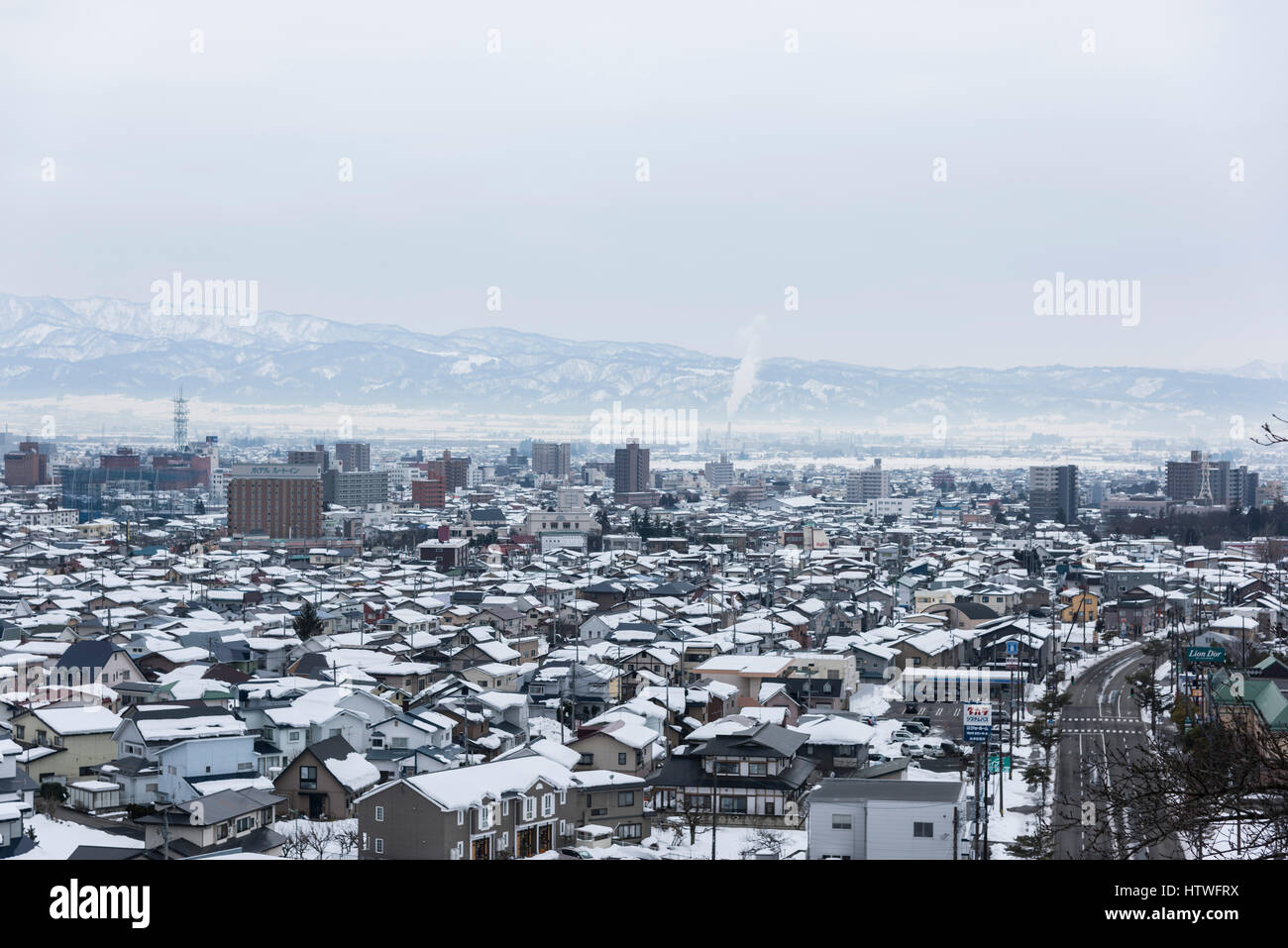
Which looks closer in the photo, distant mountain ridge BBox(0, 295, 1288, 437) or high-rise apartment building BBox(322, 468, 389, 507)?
high-rise apartment building BBox(322, 468, 389, 507)

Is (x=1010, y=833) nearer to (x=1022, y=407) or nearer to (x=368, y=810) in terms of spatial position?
(x=368, y=810)

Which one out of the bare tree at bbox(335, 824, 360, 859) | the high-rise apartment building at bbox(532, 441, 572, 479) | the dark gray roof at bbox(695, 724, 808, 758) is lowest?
the bare tree at bbox(335, 824, 360, 859)

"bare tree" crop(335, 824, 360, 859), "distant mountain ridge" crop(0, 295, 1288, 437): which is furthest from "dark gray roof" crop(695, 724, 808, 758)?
"distant mountain ridge" crop(0, 295, 1288, 437)

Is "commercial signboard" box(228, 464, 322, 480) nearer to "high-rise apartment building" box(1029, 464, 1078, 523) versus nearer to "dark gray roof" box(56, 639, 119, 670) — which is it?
"dark gray roof" box(56, 639, 119, 670)

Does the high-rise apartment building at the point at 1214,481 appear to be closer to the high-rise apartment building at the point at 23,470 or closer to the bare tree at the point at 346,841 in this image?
the bare tree at the point at 346,841

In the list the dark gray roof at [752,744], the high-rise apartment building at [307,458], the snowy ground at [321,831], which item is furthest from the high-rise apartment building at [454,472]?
the snowy ground at [321,831]
